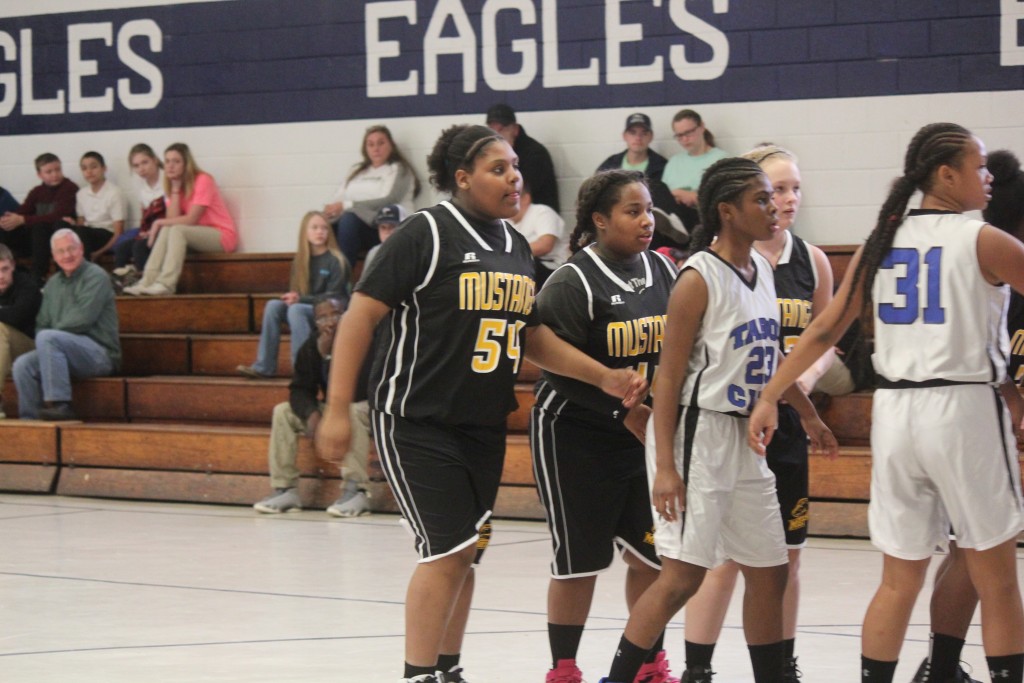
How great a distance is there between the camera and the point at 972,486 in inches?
122

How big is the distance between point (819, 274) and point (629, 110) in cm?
523

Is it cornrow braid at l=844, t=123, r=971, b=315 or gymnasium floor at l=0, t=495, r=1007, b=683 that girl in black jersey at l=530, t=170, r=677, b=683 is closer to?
gymnasium floor at l=0, t=495, r=1007, b=683

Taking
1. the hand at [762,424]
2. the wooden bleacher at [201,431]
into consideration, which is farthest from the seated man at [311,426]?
the hand at [762,424]

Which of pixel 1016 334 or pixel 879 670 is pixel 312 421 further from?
pixel 879 670

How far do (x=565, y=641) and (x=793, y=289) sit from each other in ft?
3.69

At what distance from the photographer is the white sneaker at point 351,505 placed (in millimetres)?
7432

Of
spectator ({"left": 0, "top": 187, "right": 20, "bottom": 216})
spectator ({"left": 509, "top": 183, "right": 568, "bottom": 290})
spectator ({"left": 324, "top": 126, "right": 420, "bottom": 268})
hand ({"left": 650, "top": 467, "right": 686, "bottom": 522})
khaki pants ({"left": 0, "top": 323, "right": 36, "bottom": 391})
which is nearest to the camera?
hand ({"left": 650, "top": 467, "right": 686, "bottom": 522})

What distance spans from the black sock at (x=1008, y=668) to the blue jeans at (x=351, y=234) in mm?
6623

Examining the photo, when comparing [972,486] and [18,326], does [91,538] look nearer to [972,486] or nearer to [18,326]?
[18,326]

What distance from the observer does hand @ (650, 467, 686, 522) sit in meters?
3.34

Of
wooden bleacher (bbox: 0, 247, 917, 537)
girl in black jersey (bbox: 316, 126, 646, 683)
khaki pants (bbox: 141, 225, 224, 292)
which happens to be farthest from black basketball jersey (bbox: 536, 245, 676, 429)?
khaki pants (bbox: 141, 225, 224, 292)

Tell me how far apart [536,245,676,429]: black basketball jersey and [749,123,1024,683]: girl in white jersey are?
1.79ft

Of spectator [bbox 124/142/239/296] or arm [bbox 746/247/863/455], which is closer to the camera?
arm [bbox 746/247/863/455]

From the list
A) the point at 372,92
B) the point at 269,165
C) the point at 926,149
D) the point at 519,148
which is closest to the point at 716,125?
the point at 519,148
